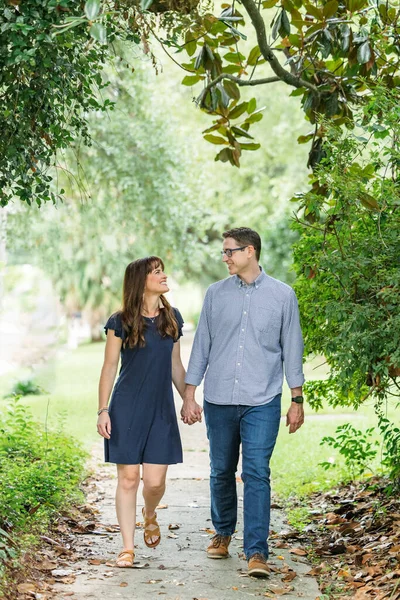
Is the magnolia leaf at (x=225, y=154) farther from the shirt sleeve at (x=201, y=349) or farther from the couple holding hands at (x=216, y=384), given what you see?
the shirt sleeve at (x=201, y=349)

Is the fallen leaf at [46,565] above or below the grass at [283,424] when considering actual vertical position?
above

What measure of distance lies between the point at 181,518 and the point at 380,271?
338 centimetres

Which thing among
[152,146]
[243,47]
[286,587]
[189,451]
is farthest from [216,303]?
[243,47]

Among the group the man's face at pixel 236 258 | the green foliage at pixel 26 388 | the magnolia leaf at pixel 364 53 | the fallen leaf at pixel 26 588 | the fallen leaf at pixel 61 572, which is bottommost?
the green foliage at pixel 26 388

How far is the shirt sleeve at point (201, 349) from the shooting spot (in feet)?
21.4

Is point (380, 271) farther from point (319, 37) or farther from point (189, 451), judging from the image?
point (189, 451)

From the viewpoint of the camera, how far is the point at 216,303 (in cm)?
649

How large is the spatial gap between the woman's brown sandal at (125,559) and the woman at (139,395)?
25mm

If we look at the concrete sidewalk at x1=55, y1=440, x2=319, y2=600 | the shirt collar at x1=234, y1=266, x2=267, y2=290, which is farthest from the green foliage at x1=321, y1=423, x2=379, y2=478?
the shirt collar at x1=234, y1=266, x2=267, y2=290

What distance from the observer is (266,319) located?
6320 mm

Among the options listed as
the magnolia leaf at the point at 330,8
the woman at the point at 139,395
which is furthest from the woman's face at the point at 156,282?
the magnolia leaf at the point at 330,8

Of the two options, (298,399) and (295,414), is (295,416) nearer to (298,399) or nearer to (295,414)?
(295,414)

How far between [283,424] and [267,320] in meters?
10.2

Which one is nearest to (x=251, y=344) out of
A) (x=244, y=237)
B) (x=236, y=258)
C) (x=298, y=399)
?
(x=298, y=399)
